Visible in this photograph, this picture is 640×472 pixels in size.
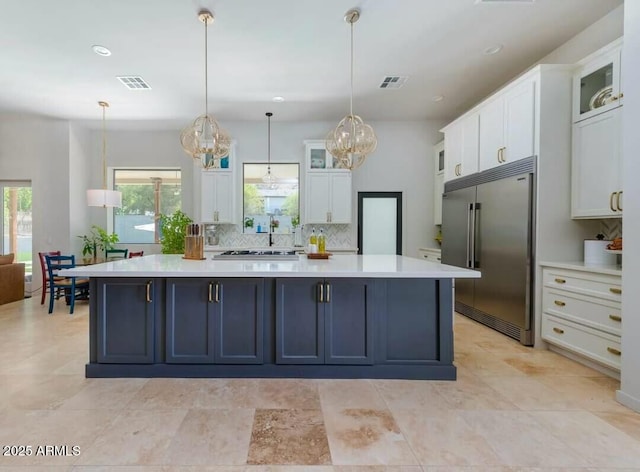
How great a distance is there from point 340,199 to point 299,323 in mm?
3466

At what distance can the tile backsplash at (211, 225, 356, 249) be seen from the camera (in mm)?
6141

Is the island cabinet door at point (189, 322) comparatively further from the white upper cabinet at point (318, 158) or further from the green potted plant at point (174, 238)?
the white upper cabinet at point (318, 158)

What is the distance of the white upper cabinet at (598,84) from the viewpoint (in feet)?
9.21

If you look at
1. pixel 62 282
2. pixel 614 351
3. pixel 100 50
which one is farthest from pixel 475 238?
pixel 62 282

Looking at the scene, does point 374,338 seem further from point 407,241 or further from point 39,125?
point 39,125

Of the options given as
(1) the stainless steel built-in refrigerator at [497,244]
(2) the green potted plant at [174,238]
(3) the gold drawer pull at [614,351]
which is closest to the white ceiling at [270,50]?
(1) the stainless steel built-in refrigerator at [497,244]

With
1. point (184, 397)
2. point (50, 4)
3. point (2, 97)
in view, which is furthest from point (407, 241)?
point (2, 97)

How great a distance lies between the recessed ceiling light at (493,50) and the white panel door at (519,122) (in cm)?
54

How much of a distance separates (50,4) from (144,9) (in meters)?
0.82

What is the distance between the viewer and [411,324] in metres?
2.67

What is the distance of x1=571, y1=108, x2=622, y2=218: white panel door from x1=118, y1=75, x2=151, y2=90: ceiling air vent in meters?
5.17

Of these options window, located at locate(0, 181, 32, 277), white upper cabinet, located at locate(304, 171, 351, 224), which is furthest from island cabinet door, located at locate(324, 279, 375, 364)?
window, located at locate(0, 181, 32, 277)

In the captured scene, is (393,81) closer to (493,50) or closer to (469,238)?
(493,50)

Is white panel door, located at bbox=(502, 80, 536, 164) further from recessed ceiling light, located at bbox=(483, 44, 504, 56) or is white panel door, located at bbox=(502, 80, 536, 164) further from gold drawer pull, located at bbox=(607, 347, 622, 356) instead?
gold drawer pull, located at bbox=(607, 347, 622, 356)
